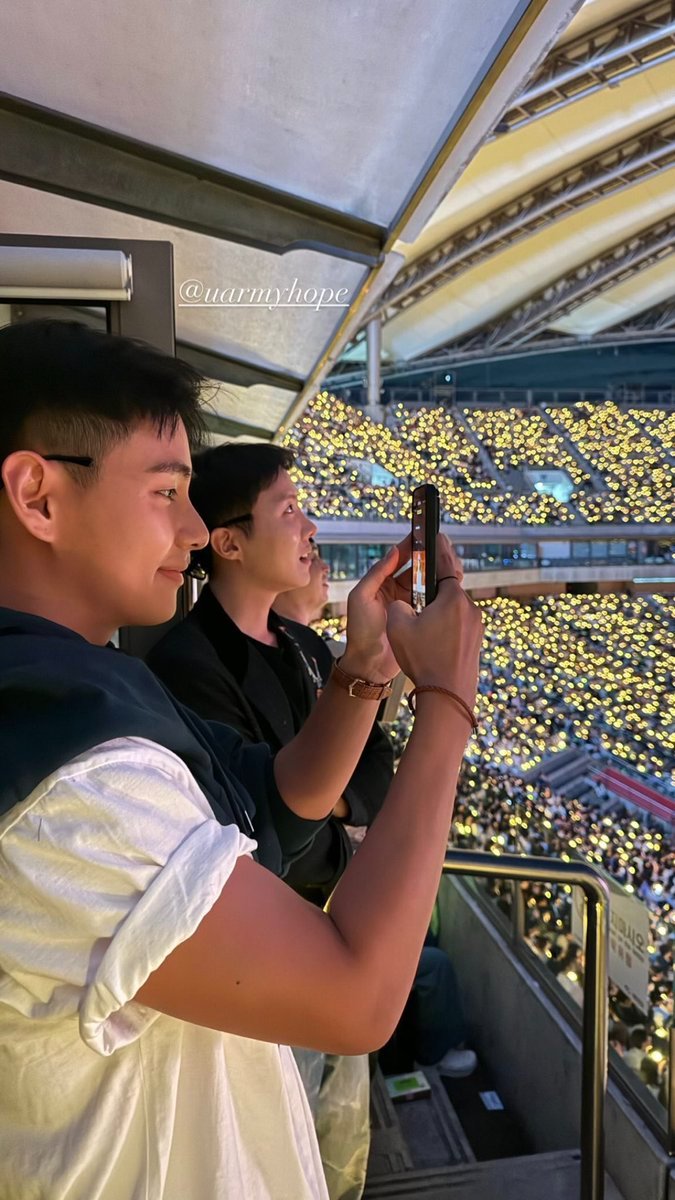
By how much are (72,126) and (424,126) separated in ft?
2.11

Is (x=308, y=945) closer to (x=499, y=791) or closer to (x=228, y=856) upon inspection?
(x=228, y=856)

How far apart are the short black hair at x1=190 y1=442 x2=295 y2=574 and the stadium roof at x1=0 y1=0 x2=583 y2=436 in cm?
50

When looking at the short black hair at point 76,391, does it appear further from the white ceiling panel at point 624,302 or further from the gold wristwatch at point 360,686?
the white ceiling panel at point 624,302

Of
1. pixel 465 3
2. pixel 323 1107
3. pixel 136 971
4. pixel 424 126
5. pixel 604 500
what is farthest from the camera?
pixel 604 500

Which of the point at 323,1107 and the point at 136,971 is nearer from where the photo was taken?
the point at 136,971

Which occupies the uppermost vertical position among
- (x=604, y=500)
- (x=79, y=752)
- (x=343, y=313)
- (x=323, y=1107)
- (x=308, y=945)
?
(x=604, y=500)

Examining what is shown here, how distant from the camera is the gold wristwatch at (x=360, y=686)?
0.86m

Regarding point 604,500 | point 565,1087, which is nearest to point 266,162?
point 565,1087

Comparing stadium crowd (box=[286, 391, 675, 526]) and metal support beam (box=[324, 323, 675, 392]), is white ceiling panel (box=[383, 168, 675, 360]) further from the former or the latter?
stadium crowd (box=[286, 391, 675, 526])

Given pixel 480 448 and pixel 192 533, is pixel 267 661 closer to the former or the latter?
pixel 192 533

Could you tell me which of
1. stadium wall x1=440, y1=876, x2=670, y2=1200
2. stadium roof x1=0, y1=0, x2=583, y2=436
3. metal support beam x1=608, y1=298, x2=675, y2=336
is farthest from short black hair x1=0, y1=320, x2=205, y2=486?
metal support beam x1=608, y1=298, x2=675, y2=336

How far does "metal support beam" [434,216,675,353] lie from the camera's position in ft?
62.2

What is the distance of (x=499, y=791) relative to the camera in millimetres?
7520

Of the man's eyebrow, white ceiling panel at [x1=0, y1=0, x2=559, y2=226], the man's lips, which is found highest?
white ceiling panel at [x1=0, y1=0, x2=559, y2=226]
